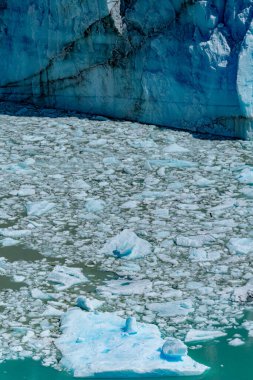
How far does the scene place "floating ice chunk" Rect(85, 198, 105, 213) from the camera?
17.1 ft

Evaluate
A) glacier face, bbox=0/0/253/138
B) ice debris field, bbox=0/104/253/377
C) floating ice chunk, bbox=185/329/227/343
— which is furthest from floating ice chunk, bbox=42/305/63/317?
glacier face, bbox=0/0/253/138

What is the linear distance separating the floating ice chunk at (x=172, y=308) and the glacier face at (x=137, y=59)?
9.57 feet

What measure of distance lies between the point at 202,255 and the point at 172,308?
0.65m

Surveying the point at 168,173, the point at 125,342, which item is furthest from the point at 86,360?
the point at 168,173

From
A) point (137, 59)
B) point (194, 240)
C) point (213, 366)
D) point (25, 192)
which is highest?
point (137, 59)

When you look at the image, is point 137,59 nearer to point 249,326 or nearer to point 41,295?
point 41,295

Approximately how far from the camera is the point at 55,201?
539 centimetres

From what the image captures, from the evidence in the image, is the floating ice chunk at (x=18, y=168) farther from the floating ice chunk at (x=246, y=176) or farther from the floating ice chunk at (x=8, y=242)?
the floating ice chunk at (x=246, y=176)

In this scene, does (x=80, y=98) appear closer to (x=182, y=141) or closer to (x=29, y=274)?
(x=182, y=141)

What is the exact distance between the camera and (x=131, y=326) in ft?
12.1

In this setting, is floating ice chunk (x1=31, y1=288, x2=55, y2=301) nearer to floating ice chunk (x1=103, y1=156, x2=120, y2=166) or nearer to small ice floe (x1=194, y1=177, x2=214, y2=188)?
small ice floe (x1=194, y1=177, x2=214, y2=188)

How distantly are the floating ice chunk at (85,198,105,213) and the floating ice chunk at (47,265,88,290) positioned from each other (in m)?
0.89

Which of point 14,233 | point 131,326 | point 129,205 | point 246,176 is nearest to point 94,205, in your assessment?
point 129,205

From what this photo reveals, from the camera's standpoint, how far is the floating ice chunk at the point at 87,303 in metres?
3.92
